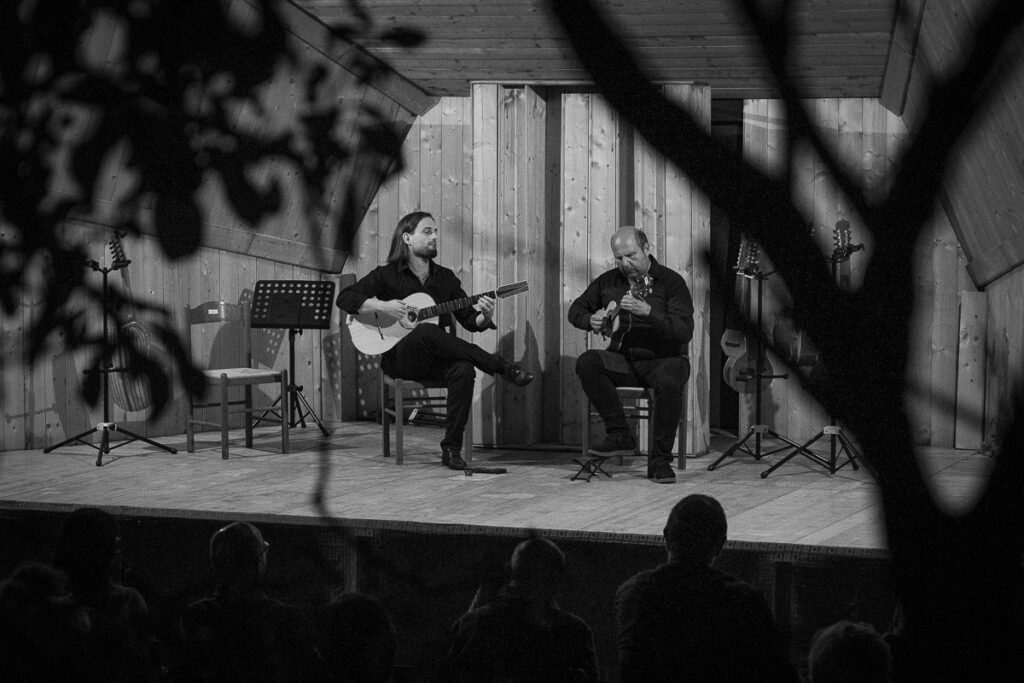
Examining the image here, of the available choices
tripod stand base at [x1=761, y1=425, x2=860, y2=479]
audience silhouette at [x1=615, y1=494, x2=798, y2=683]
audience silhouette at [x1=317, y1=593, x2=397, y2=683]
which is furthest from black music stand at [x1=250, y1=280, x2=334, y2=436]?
audience silhouette at [x1=615, y1=494, x2=798, y2=683]

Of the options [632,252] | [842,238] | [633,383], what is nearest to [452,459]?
[633,383]

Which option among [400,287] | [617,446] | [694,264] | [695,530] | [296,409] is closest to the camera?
[695,530]

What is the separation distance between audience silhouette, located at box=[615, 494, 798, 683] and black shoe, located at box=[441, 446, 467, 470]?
239 centimetres

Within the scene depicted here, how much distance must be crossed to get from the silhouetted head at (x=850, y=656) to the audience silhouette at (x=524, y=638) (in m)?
0.54

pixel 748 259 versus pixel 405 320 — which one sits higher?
pixel 748 259

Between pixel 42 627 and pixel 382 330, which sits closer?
pixel 42 627

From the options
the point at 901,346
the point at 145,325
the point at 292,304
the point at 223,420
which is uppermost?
the point at 292,304

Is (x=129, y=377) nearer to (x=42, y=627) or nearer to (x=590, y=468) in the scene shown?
(x=590, y=468)

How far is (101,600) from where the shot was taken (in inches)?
109

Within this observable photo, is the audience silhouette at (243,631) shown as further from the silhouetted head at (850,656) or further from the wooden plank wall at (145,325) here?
the wooden plank wall at (145,325)

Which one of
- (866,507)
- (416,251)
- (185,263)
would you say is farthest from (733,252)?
(185,263)

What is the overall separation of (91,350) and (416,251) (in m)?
1.83

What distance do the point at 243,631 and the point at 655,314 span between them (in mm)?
2477

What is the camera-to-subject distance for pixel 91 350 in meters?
5.75
